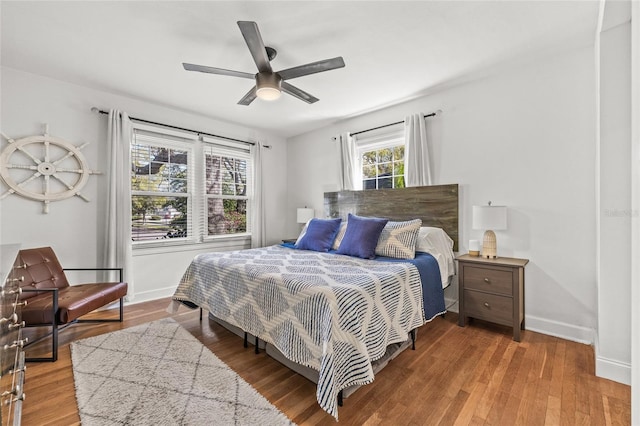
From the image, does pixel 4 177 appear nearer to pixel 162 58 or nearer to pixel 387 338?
pixel 162 58

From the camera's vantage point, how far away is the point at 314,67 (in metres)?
2.13

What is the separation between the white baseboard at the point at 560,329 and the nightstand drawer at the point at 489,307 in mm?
405

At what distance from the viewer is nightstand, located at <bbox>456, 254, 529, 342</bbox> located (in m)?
2.43

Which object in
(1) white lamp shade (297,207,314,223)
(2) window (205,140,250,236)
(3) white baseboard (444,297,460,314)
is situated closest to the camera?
(3) white baseboard (444,297,460,314)

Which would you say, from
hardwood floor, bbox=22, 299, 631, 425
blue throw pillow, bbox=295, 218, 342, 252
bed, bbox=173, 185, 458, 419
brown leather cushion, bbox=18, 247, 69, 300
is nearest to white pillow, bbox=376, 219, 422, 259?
bed, bbox=173, 185, 458, 419

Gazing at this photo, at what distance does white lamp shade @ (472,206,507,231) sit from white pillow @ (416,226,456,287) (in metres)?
0.40

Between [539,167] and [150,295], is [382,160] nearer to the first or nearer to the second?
[539,167]

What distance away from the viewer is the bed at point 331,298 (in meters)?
1.59

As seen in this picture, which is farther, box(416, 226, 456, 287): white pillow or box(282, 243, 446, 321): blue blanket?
box(416, 226, 456, 287): white pillow

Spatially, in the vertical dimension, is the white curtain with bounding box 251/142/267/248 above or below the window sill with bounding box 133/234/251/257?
above

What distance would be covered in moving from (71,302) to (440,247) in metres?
3.39

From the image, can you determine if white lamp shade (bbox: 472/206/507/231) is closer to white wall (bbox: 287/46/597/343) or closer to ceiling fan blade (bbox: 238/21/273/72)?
white wall (bbox: 287/46/597/343)

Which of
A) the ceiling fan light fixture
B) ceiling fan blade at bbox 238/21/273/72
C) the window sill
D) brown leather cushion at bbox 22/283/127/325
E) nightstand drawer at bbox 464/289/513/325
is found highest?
ceiling fan blade at bbox 238/21/273/72

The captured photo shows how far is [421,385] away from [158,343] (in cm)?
213
